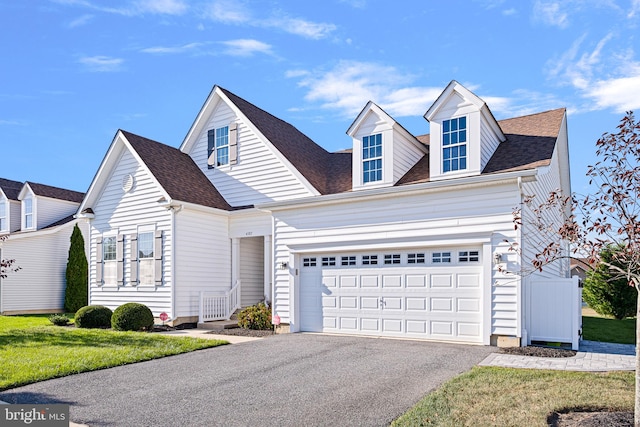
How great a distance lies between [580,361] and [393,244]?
5.05 metres

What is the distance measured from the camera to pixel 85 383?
8.02m

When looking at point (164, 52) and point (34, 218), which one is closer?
point (164, 52)

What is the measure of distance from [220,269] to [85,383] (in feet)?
30.7

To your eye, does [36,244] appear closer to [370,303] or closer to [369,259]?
[369,259]

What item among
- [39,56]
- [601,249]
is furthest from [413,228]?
[39,56]

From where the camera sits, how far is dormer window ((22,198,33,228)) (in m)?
26.1

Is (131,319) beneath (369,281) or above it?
beneath

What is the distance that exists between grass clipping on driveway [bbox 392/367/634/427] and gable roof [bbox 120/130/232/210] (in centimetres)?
1159

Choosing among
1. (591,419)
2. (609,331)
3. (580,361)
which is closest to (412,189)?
(580,361)

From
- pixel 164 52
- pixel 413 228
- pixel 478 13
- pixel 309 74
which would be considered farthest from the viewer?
pixel 164 52

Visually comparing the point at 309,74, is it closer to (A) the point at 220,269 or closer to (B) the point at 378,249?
(B) the point at 378,249

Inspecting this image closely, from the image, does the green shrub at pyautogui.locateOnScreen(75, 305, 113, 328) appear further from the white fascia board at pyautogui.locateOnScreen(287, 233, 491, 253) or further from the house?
the white fascia board at pyautogui.locateOnScreen(287, 233, 491, 253)

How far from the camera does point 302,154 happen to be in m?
18.7

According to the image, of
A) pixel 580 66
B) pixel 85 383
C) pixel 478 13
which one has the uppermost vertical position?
pixel 478 13
